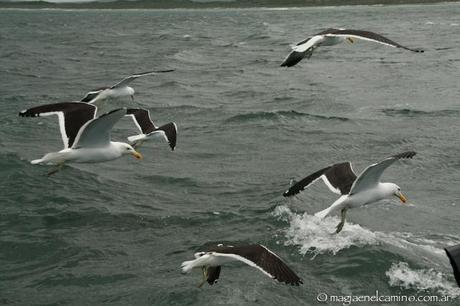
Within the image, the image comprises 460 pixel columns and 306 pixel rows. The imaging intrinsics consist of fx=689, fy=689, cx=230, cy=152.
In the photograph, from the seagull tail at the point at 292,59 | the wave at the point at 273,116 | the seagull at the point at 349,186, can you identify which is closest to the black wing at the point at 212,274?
the seagull at the point at 349,186

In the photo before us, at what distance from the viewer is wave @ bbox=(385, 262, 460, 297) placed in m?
9.67

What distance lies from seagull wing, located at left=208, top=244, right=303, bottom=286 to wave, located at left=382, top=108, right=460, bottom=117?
1542cm

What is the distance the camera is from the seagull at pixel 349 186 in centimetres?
992

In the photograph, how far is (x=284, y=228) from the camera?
1184 centimetres

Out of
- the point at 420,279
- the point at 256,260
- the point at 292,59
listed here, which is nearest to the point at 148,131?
the point at 292,59

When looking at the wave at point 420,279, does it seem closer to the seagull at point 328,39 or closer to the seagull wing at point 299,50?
the seagull at point 328,39

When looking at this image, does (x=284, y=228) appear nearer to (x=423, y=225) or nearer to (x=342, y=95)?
(x=423, y=225)

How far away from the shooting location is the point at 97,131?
10508 millimetres

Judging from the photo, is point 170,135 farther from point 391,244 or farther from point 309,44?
point 391,244

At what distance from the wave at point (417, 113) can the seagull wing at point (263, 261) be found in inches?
607

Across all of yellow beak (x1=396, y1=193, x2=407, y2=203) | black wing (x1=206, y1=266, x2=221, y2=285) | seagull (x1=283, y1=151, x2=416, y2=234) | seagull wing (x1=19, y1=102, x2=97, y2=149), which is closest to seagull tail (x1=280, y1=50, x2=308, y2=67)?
seagull (x1=283, y1=151, x2=416, y2=234)

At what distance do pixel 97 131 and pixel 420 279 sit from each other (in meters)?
5.27

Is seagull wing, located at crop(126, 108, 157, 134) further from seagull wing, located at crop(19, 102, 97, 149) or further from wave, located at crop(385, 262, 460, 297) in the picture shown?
wave, located at crop(385, 262, 460, 297)

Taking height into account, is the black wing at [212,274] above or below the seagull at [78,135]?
below
